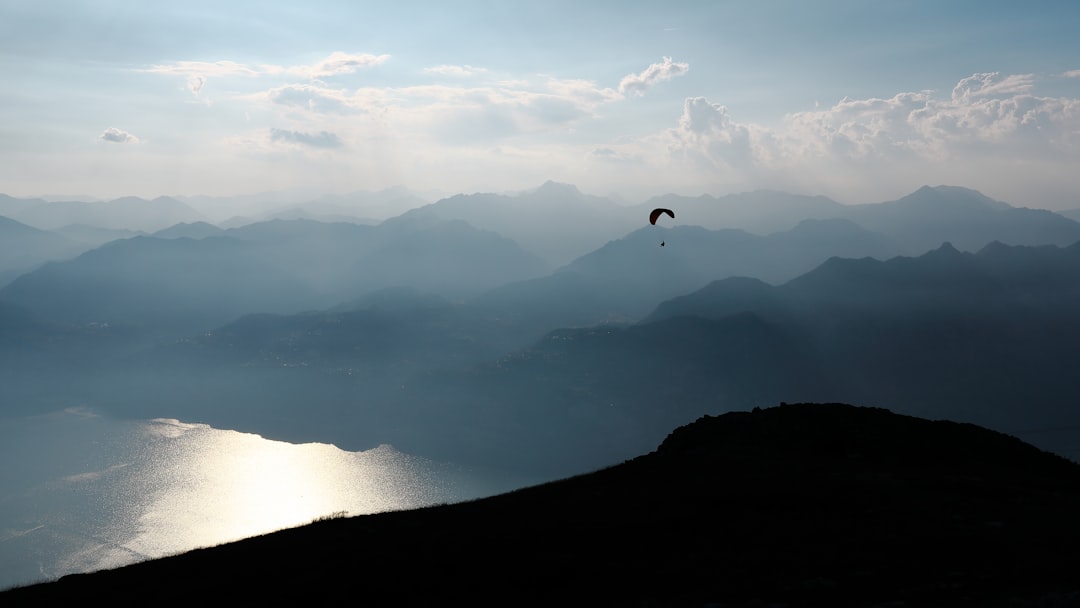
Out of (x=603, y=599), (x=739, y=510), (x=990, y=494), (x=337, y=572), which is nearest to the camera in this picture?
(x=603, y=599)

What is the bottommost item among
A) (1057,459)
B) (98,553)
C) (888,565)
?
(98,553)

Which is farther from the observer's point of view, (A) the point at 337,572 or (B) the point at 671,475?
(B) the point at 671,475

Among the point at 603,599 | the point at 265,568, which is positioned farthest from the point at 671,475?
the point at 265,568

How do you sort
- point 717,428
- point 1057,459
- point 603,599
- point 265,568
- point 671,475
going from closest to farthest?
point 603,599 → point 265,568 → point 671,475 → point 1057,459 → point 717,428

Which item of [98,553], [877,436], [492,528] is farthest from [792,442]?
[98,553]

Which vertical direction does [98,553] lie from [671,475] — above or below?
below

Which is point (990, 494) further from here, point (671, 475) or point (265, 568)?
point (265, 568)
